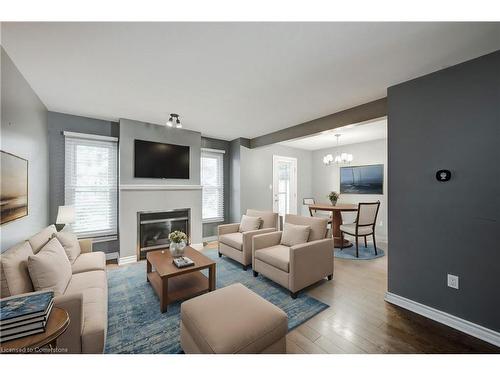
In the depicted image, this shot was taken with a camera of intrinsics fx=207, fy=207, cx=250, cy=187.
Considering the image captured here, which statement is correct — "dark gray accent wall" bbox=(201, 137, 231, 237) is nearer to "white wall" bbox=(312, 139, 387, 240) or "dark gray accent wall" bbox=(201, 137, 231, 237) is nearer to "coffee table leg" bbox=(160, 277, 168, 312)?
"coffee table leg" bbox=(160, 277, 168, 312)

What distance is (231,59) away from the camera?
1.85 metres

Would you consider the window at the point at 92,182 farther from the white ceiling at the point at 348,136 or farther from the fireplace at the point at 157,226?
the white ceiling at the point at 348,136

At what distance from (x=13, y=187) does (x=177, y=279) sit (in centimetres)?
185

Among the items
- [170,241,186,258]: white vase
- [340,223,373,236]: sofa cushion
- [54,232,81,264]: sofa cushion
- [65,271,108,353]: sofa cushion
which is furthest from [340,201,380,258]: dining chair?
[54,232,81,264]: sofa cushion

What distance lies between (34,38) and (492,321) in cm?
432

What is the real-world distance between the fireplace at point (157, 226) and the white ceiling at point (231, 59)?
1943mm

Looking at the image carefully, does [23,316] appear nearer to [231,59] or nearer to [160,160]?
[231,59]

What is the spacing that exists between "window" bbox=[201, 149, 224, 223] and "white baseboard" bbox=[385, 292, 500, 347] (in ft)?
12.0

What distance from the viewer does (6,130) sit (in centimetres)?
181

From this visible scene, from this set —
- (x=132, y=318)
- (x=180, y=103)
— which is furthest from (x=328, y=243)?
(x=180, y=103)

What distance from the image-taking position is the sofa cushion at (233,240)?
3291 millimetres

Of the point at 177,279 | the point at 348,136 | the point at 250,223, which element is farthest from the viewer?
the point at 348,136

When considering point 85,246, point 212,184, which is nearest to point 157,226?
point 85,246

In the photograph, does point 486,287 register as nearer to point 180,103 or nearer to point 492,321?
point 492,321
